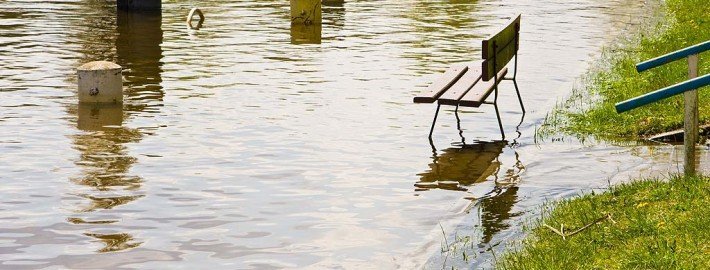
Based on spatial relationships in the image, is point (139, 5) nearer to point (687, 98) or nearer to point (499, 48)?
point (499, 48)

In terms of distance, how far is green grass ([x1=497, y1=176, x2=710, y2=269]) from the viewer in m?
7.49

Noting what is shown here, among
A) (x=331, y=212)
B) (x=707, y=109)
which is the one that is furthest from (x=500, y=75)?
(x=331, y=212)

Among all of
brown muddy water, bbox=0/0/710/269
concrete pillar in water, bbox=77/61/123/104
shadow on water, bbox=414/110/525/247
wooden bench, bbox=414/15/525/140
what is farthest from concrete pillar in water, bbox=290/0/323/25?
shadow on water, bbox=414/110/525/247

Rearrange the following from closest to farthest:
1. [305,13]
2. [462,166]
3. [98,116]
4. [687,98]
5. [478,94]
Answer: [687,98]
[462,166]
[478,94]
[98,116]
[305,13]

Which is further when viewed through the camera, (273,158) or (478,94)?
(478,94)

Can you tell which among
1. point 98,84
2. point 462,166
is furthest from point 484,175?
point 98,84

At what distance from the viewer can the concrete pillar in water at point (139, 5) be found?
28.6 metres

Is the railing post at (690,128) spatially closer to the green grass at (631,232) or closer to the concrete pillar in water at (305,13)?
the green grass at (631,232)

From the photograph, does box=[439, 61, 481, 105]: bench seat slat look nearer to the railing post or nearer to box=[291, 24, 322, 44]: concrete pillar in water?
the railing post

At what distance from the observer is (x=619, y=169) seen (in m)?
10.9

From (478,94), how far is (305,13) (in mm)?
12865

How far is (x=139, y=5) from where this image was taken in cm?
2870

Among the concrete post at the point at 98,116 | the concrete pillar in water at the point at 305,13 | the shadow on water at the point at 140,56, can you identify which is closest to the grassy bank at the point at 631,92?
the concrete post at the point at 98,116

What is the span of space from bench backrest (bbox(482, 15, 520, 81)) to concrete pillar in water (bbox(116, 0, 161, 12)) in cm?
1537
